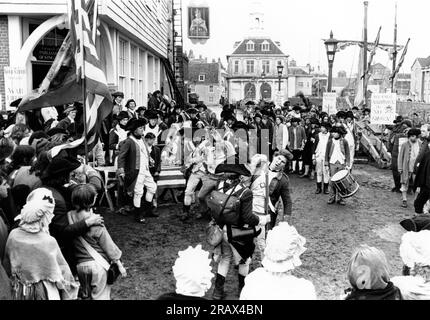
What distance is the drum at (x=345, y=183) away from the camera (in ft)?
35.1

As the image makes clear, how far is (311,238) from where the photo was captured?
870cm

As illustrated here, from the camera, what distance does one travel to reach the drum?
1070cm

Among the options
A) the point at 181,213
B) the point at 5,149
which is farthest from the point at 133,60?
the point at 5,149

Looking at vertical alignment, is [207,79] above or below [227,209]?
above

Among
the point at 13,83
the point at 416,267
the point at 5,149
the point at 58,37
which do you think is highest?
the point at 58,37

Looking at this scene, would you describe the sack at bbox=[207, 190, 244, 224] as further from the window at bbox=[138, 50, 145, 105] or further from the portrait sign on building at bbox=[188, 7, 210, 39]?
the portrait sign on building at bbox=[188, 7, 210, 39]

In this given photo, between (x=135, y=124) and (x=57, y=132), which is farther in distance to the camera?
(x=135, y=124)

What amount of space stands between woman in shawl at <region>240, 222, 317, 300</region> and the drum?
732 cm

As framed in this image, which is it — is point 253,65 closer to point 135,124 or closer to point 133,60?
point 133,60

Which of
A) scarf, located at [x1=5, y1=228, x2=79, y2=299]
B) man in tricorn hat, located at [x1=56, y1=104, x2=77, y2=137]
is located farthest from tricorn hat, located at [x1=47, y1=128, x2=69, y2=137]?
scarf, located at [x1=5, y1=228, x2=79, y2=299]

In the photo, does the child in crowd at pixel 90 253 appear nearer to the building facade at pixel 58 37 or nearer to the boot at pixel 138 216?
the boot at pixel 138 216

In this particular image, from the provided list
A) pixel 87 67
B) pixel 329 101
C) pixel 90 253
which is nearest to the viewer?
pixel 90 253

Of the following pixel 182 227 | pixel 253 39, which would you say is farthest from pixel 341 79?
pixel 182 227

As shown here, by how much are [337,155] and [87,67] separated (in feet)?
22.7
